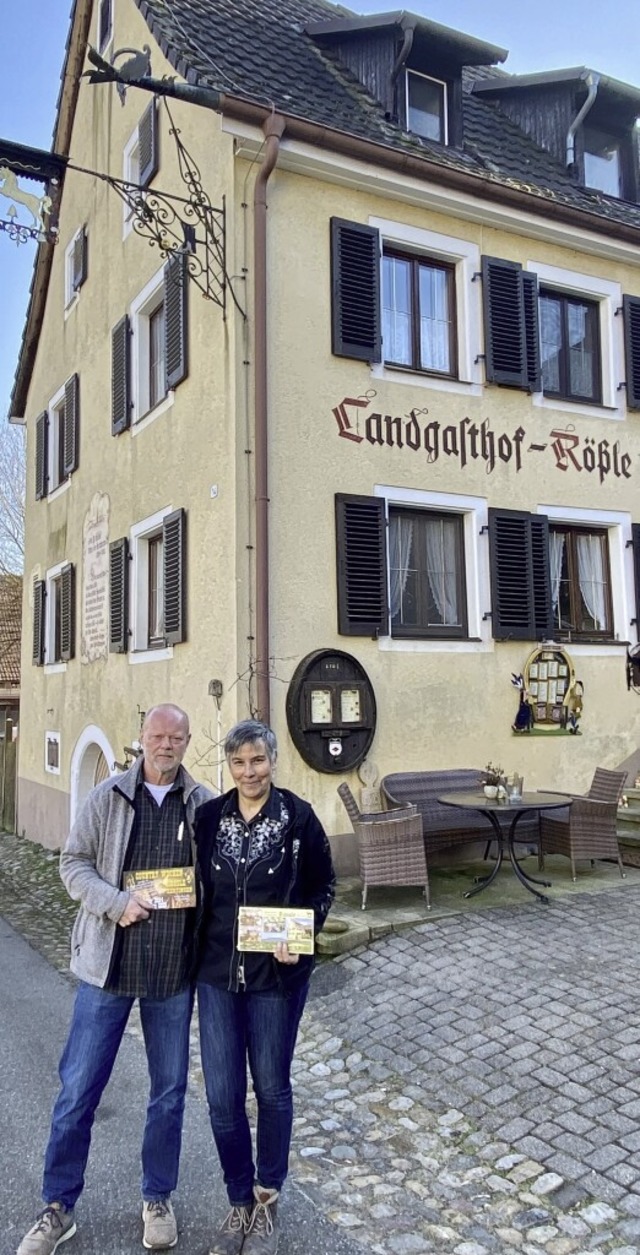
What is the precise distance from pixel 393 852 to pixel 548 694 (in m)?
3.24

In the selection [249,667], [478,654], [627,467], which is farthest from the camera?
[627,467]

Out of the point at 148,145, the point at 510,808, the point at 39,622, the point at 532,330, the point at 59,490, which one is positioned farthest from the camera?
the point at 39,622

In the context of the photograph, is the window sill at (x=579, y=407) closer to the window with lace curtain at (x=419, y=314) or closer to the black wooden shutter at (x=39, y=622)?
the window with lace curtain at (x=419, y=314)

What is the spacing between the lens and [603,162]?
11.5 meters

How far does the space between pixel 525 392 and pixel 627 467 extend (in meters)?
1.56

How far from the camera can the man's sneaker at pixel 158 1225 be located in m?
3.12

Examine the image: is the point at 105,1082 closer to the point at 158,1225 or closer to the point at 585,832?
the point at 158,1225


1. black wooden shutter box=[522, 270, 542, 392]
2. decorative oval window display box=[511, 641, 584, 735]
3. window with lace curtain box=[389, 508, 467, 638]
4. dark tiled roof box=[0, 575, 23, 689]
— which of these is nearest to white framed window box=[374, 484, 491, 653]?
window with lace curtain box=[389, 508, 467, 638]

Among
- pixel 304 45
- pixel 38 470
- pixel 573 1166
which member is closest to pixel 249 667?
pixel 573 1166

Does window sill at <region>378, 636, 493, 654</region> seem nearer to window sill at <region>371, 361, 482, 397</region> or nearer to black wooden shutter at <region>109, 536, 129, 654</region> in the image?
window sill at <region>371, 361, 482, 397</region>

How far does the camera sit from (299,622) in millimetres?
8078

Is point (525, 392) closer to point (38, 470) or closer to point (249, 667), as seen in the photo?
point (249, 667)

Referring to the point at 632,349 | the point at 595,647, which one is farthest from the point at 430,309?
the point at 595,647

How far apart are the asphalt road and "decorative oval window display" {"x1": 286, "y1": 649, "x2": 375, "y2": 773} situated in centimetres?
309
